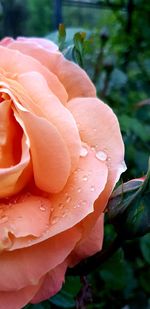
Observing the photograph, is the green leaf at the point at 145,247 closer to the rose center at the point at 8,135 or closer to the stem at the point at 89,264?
the stem at the point at 89,264

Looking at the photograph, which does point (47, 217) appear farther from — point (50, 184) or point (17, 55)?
point (17, 55)

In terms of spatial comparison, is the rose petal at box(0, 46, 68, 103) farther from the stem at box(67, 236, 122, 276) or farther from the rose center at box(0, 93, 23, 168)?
the stem at box(67, 236, 122, 276)

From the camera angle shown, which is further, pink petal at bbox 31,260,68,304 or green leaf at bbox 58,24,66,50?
green leaf at bbox 58,24,66,50

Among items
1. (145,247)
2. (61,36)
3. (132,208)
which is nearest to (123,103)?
(145,247)

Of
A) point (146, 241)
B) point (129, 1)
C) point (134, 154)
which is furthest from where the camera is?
point (129, 1)

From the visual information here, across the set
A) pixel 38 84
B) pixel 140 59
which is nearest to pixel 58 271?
pixel 38 84

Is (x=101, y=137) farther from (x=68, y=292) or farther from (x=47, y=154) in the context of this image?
(x=68, y=292)

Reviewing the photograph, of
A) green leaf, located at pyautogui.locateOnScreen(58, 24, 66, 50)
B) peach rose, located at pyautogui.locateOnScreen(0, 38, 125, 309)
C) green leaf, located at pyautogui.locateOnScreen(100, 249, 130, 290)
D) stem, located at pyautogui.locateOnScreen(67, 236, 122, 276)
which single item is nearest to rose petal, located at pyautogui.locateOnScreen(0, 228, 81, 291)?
peach rose, located at pyautogui.locateOnScreen(0, 38, 125, 309)
